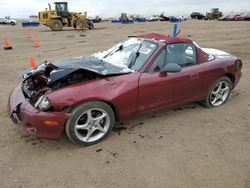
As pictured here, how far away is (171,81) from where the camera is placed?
13.4 ft

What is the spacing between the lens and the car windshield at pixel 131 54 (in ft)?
13.2

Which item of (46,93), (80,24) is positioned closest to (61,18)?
(80,24)

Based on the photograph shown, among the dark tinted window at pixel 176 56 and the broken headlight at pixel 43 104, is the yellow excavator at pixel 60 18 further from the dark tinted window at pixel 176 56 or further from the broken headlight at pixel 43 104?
the broken headlight at pixel 43 104

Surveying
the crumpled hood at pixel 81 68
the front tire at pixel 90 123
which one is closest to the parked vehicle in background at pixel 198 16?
the crumpled hood at pixel 81 68

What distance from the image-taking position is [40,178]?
9.89 ft

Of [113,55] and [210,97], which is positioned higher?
[113,55]

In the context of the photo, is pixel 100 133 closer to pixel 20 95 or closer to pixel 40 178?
pixel 40 178

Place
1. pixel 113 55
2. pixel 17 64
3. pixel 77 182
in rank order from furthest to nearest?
pixel 17 64
pixel 113 55
pixel 77 182

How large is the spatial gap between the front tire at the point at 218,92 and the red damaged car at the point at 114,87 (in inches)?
0.9

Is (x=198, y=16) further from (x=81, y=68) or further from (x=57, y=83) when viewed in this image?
(x=57, y=83)

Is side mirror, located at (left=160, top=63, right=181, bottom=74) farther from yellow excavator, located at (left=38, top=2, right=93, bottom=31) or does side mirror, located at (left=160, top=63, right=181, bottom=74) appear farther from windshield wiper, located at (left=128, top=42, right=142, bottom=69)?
yellow excavator, located at (left=38, top=2, right=93, bottom=31)

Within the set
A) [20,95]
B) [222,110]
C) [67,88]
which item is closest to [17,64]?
[20,95]

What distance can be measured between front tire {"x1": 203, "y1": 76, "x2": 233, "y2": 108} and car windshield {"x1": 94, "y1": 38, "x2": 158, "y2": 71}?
1.50 m

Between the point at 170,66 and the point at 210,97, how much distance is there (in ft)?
4.73
